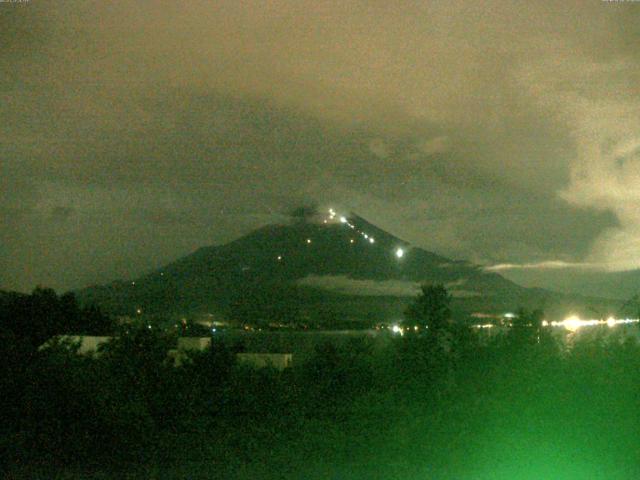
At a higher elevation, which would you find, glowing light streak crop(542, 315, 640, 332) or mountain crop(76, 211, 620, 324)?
mountain crop(76, 211, 620, 324)

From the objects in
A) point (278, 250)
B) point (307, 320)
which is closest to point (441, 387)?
point (307, 320)

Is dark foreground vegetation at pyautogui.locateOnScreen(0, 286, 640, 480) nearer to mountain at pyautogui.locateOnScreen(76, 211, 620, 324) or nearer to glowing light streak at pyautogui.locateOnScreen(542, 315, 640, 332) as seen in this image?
A: glowing light streak at pyautogui.locateOnScreen(542, 315, 640, 332)

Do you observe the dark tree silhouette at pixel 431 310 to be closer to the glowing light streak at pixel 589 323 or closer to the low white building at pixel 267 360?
the glowing light streak at pixel 589 323

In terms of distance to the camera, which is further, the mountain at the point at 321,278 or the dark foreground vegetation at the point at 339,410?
the mountain at the point at 321,278

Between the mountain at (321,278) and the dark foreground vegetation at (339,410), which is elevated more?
the mountain at (321,278)

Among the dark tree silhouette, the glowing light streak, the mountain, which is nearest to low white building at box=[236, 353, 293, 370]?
the dark tree silhouette

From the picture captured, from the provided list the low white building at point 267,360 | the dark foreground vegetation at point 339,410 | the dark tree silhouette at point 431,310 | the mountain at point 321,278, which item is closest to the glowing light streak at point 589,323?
the dark foreground vegetation at point 339,410
